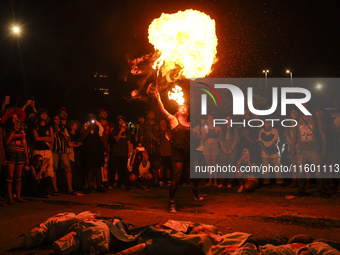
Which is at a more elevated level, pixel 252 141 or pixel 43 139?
pixel 252 141

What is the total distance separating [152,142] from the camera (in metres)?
10.7

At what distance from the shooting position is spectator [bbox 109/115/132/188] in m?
10.1

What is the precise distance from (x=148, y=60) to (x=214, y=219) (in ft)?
18.7

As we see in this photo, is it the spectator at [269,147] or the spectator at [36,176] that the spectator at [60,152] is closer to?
the spectator at [36,176]

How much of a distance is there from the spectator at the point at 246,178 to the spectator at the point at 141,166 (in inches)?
111

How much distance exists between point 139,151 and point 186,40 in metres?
3.72

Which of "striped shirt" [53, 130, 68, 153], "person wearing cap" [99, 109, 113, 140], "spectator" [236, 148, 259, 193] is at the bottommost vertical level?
"spectator" [236, 148, 259, 193]

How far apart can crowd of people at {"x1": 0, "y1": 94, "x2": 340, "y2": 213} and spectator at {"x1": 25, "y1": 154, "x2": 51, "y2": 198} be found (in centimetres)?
2

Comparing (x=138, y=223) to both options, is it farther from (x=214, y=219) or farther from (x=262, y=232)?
(x=262, y=232)

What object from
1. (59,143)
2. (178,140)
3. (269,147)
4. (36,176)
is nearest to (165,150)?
(269,147)

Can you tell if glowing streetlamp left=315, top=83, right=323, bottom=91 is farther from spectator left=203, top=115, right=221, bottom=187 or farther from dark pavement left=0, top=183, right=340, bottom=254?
dark pavement left=0, top=183, right=340, bottom=254

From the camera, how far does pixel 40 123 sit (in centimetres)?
852

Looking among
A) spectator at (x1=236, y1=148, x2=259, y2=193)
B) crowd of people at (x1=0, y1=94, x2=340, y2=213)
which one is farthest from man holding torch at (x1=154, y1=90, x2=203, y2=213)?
spectator at (x1=236, y1=148, x2=259, y2=193)

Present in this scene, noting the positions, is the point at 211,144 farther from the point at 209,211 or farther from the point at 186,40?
the point at 209,211
